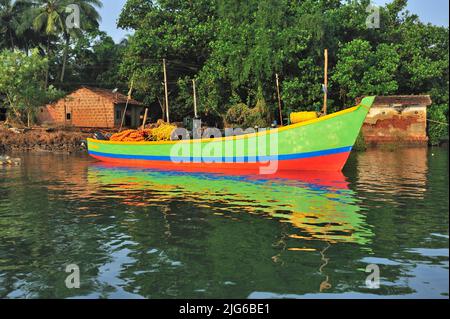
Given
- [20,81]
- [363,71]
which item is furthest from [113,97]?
[363,71]

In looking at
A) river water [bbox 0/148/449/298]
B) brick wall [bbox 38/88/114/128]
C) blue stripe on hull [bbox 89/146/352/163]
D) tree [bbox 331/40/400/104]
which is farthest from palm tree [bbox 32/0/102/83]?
river water [bbox 0/148/449/298]

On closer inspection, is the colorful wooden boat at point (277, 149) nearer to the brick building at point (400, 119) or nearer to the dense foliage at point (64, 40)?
the brick building at point (400, 119)

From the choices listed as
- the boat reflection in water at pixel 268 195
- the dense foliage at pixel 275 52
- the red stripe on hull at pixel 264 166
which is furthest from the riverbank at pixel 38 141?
the boat reflection in water at pixel 268 195

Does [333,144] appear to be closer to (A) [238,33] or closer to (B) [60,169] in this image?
(B) [60,169]

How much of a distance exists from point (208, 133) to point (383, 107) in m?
18.7

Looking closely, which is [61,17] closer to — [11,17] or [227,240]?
[11,17]

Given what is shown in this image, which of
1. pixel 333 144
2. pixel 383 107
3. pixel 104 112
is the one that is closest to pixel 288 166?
pixel 333 144

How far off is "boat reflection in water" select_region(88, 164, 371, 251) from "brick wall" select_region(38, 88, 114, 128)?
2439 centimetres

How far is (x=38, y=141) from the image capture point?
3594 centimetres

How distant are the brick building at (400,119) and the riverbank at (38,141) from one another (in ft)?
72.6

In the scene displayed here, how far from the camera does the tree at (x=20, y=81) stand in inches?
1449

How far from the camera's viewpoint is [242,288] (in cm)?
620

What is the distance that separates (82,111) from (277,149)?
30.7 meters

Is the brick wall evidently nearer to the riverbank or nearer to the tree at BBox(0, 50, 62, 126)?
the tree at BBox(0, 50, 62, 126)
